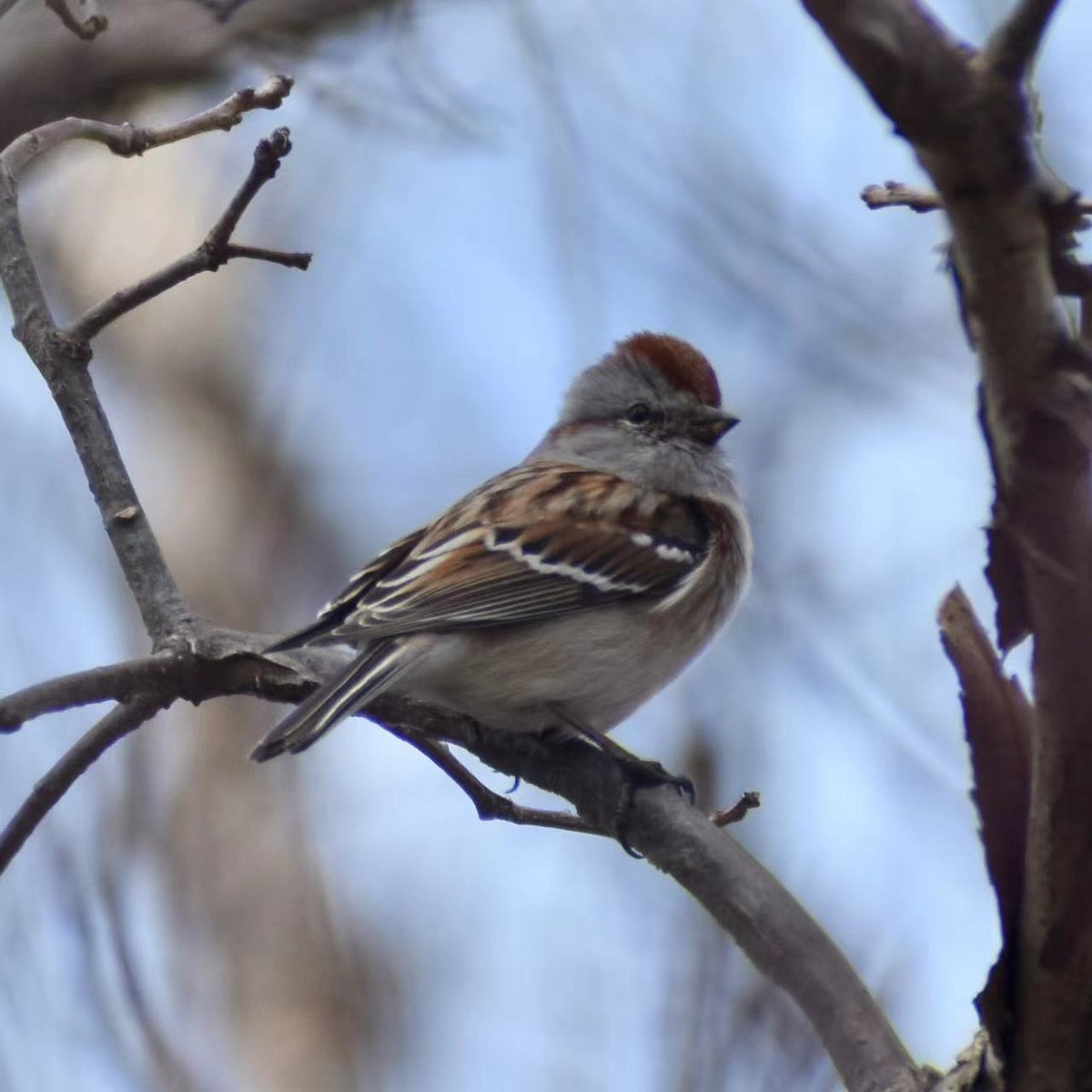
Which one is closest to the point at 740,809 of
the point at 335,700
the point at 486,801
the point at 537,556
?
the point at 486,801

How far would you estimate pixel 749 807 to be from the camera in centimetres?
338

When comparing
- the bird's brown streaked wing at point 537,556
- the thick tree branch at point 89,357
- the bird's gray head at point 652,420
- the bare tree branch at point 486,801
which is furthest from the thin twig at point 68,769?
the bird's gray head at point 652,420

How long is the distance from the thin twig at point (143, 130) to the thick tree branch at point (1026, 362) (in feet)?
6.06

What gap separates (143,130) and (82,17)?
349mm

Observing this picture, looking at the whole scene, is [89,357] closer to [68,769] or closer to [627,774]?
[68,769]

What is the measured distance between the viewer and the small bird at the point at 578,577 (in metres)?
4.04

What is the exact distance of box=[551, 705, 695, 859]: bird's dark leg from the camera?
3180 millimetres

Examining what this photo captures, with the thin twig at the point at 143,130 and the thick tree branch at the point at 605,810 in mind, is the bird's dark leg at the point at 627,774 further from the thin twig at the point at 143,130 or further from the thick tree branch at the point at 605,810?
the thin twig at the point at 143,130

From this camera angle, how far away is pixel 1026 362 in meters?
1.70

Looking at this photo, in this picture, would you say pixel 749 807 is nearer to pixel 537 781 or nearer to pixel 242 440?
pixel 537 781


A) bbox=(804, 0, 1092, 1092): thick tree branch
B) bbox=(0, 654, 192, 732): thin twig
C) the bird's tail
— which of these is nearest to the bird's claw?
the bird's tail

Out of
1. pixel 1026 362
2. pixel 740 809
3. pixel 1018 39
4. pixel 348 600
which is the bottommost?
pixel 1026 362

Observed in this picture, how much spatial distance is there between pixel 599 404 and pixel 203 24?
3.11 m

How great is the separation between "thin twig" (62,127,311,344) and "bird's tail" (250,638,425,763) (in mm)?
865
